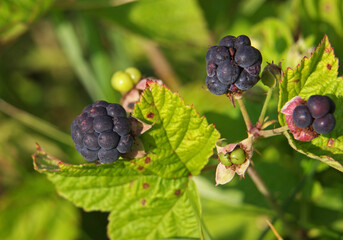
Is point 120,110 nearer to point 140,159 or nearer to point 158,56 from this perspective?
point 140,159

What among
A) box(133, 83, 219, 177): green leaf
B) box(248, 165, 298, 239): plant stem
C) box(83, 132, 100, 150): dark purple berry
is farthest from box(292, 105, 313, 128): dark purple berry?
box(83, 132, 100, 150): dark purple berry

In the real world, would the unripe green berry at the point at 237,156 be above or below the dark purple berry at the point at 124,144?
below

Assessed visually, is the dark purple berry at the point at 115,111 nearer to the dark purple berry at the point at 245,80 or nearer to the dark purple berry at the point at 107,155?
the dark purple berry at the point at 107,155

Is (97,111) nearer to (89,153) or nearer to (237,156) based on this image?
(89,153)

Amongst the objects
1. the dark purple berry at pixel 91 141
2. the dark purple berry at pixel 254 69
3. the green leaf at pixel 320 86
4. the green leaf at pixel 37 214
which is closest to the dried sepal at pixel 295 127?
the green leaf at pixel 320 86

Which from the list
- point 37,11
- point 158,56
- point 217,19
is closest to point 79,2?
point 37,11

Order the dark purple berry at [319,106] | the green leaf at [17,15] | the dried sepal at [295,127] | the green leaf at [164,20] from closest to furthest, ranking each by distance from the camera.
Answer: the dark purple berry at [319,106] → the dried sepal at [295,127] → the green leaf at [17,15] → the green leaf at [164,20]
